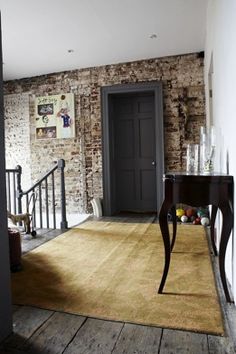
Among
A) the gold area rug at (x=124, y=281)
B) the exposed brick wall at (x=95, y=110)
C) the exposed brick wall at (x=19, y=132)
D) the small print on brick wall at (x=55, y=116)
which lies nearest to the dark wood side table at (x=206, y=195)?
the gold area rug at (x=124, y=281)

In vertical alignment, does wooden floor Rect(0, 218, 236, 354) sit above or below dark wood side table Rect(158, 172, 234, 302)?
below

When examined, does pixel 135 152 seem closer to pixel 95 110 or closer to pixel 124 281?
pixel 95 110

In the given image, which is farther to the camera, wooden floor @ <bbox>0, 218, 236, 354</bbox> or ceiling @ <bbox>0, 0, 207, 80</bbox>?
ceiling @ <bbox>0, 0, 207, 80</bbox>

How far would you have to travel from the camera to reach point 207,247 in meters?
3.09

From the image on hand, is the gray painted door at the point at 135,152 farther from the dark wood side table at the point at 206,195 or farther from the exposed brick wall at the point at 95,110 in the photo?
the dark wood side table at the point at 206,195

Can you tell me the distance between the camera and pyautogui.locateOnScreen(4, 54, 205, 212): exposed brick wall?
509 centimetres

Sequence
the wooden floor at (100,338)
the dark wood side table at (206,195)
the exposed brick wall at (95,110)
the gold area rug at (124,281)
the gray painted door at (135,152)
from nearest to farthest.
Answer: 1. the wooden floor at (100,338)
2. the gold area rug at (124,281)
3. the dark wood side table at (206,195)
4. the exposed brick wall at (95,110)
5. the gray painted door at (135,152)

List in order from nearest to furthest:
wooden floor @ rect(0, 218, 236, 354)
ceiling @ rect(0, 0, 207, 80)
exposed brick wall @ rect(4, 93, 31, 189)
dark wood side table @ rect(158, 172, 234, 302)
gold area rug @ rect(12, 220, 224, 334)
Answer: wooden floor @ rect(0, 218, 236, 354) → gold area rug @ rect(12, 220, 224, 334) → dark wood side table @ rect(158, 172, 234, 302) → ceiling @ rect(0, 0, 207, 80) → exposed brick wall @ rect(4, 93, 31, 189)

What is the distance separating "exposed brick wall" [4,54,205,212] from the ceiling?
213 millimetres

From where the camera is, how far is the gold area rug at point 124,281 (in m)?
1.75

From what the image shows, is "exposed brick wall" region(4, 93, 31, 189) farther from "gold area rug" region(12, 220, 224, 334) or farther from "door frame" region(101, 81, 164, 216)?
"gold area rug" region(12, 220, 224, 334)

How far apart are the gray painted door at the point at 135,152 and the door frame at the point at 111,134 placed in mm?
232

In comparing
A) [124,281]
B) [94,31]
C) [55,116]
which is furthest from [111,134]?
[124,281]

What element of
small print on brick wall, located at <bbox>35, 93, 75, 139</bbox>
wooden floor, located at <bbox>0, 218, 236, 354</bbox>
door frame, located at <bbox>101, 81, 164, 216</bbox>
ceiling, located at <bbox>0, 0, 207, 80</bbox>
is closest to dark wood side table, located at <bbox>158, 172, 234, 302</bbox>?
wooden floor, located at <bbox>0, 218, 236, 354</bbox>
